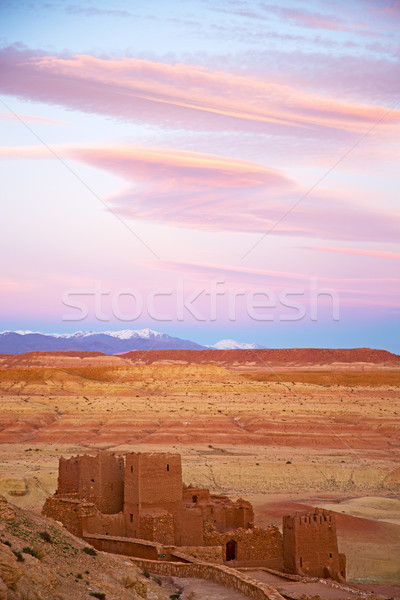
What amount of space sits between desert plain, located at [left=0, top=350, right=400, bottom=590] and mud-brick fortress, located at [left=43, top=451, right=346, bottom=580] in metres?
6.33

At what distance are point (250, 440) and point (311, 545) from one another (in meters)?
48.2

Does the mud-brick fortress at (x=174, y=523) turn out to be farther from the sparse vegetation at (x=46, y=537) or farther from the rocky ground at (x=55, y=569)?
the sparse vegetation at (x=46, y=537)

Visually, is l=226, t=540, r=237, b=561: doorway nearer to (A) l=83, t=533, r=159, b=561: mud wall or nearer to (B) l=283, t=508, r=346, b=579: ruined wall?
(B) l=283, t=508, r=346, b=579: ruined wall

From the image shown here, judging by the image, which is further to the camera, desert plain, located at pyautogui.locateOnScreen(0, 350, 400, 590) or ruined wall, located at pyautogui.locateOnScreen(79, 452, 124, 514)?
desert plain, located at pyautogui.locateOnScreen(0, 350, 400, 590)

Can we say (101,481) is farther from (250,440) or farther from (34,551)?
(250,440)

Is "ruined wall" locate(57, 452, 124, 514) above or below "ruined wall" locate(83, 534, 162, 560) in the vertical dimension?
above

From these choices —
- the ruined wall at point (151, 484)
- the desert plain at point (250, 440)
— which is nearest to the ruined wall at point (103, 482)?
the ruined wall at point (151, 484)

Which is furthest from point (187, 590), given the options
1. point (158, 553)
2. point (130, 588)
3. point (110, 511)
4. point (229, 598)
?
point (110, 511)

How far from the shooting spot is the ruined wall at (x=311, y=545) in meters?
28.2

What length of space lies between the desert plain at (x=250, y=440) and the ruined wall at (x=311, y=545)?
18.9 feet

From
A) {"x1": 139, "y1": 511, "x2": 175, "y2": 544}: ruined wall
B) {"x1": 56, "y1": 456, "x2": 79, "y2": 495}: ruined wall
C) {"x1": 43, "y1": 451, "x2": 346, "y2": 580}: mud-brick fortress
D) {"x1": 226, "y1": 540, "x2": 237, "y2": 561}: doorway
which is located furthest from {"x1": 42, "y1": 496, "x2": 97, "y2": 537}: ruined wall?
{"x1": 226, "y1": 540, "x2": 237, "y2": 561}: doorway

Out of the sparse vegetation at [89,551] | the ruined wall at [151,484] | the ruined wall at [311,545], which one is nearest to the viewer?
the sparse vegetation at [89,551]

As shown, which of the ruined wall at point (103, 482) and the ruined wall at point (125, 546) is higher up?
the ruined wall at point (103, 482)

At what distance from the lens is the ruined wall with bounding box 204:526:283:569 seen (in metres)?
28.2
